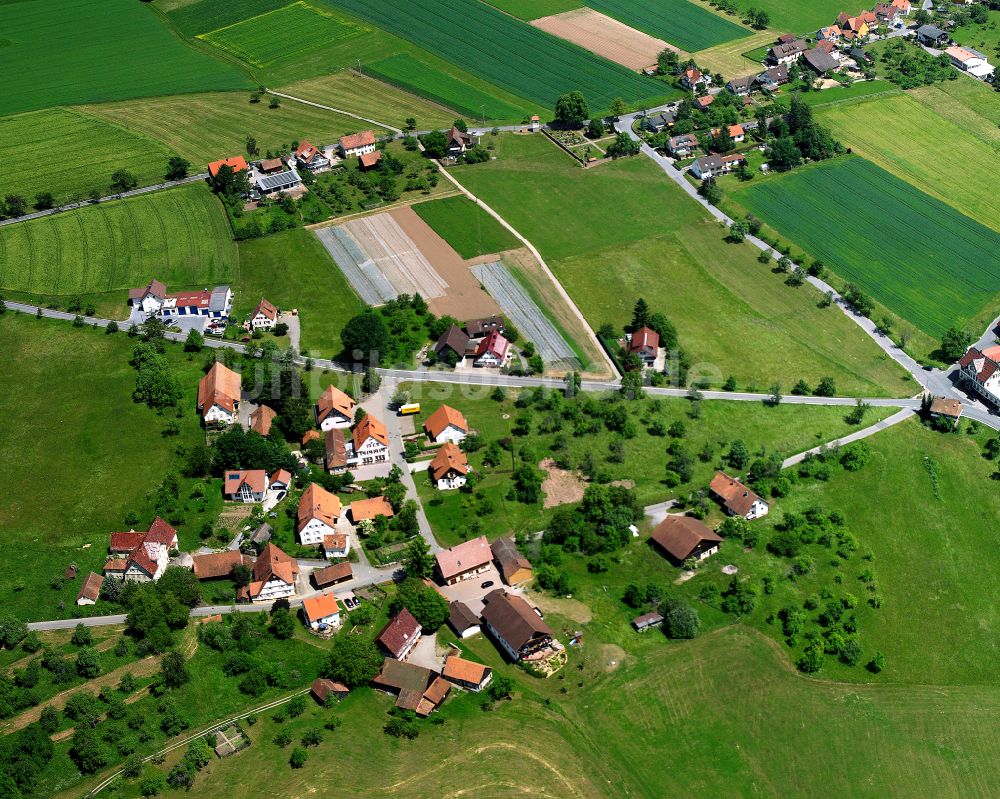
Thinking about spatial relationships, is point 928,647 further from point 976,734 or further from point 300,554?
point 300,554

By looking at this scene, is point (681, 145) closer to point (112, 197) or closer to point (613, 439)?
point (613, 439)

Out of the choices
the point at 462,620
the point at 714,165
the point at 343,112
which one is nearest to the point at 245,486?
the point at 462,620

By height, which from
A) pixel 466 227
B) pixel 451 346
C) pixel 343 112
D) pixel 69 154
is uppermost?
pixel 343 112

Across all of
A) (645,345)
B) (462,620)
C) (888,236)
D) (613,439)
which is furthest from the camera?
(888,236)

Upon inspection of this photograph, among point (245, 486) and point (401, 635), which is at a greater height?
point (401, 635)

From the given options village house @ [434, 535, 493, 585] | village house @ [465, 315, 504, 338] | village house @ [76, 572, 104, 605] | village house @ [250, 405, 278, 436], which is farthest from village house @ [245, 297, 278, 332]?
village house @ [434, 535, 493, 585]
